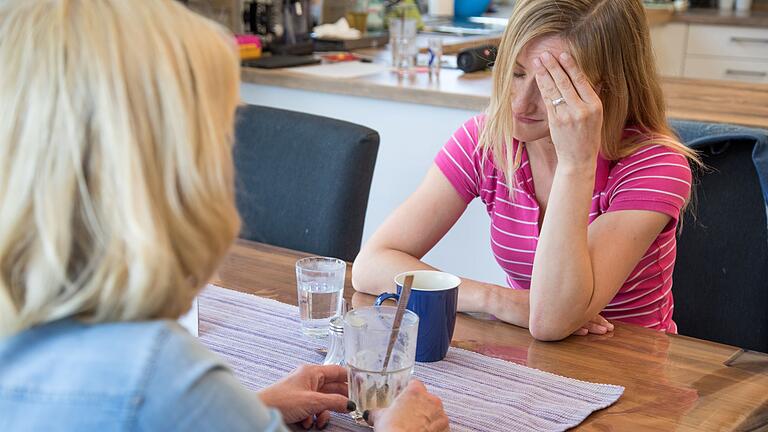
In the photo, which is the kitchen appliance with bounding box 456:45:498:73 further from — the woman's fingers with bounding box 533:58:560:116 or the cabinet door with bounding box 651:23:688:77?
the cabinet door with bounding box 651:23:688:77

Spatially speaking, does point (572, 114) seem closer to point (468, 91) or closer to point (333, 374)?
point (333, 374)

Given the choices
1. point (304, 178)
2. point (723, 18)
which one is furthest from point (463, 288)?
point (723, 18)

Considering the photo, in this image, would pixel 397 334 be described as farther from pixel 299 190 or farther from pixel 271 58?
pixel 271 58

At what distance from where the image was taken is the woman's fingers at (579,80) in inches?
56.2

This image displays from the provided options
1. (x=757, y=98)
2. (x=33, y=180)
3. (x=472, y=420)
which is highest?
(x=33, y=180)

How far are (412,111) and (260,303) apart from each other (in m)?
1.43

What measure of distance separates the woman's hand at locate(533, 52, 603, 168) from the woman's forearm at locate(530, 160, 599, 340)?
2cm

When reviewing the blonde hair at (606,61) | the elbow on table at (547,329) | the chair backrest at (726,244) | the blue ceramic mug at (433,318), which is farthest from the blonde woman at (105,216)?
the chair backrest at (726,244)

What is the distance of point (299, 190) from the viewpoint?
183 centimetres

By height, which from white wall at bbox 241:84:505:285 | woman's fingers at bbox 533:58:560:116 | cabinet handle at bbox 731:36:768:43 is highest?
woman's fingers at bbox 533:58:560:116

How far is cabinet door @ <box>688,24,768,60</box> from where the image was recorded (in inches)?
181

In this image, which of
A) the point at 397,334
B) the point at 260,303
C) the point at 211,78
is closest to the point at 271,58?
the point at 260,303

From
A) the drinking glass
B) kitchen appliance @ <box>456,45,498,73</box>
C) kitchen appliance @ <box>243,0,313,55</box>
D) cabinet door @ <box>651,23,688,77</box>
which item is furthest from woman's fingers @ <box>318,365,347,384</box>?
cabinet door @ <box>651,23,688,77</box>

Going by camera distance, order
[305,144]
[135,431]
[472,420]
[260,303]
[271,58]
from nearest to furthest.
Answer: [135,431] → [472,420] → [260,303] → [305,144] → [271,58]
